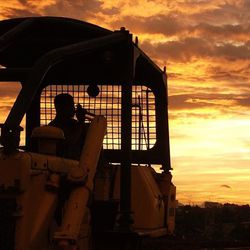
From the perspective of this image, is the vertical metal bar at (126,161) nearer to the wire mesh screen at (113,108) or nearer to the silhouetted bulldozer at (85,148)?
the silhouetted bulldozer at (85,148)

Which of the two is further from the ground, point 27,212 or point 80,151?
point 80,151

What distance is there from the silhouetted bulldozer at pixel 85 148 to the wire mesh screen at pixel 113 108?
0.05ft

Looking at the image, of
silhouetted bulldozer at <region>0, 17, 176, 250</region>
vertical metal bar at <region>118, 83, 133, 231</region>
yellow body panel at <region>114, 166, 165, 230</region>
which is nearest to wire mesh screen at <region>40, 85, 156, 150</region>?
silhouetted bulldozer at <region>0, 17, 176, 250</region>

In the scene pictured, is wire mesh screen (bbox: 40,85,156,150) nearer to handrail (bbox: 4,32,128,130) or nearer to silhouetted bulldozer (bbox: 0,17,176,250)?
silhouetted bulldozer (bbox: 0,17,176,250)

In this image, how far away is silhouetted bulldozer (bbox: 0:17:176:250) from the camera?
673cm

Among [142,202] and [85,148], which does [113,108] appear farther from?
[85,148]

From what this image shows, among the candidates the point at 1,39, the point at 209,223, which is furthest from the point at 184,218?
the point at 1,39

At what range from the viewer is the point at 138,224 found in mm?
9219

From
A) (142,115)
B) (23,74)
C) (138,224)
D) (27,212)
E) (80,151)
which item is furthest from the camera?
(142,115)

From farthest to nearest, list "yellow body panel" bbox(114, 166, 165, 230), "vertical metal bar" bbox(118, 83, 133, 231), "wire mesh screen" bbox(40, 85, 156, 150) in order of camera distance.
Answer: "wire mesh screen" bbox(40, 85, 156, 150) < "yellow body panel" bbox(114, 166, 165, 230) < "vertical metal bar" bbox(118, 83, 133, 231)

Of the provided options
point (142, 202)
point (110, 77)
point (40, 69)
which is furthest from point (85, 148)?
point (110, 77)

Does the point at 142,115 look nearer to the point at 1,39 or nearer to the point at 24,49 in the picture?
the point at 24,49

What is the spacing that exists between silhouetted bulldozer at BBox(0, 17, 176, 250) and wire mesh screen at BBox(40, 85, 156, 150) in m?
0.01

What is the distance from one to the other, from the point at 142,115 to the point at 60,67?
144 centimetres
